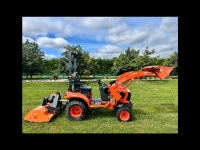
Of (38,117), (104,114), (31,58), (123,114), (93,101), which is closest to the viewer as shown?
(38,117)

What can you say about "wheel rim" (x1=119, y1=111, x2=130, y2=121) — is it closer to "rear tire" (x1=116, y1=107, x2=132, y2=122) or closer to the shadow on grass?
"rear tire" (x1=116, y1=107, x2=132, y2=122)

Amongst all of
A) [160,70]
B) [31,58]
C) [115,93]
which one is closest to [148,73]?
[160,70]

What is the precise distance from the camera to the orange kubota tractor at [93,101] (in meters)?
5.99

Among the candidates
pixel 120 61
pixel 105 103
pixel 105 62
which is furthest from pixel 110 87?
pixel 105 62

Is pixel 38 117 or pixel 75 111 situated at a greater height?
pixel 75 111

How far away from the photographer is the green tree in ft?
79.3

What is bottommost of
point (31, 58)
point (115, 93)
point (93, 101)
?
point (93, 101)

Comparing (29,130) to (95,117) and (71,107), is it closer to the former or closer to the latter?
(71,107)

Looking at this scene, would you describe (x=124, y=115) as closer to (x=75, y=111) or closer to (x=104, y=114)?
(x=104, y=114)

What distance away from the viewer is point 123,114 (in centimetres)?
604

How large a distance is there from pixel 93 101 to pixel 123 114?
1.15 metres

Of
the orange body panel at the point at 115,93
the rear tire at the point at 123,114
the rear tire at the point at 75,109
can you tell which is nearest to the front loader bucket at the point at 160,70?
the orange body panel at the point at 115,93
